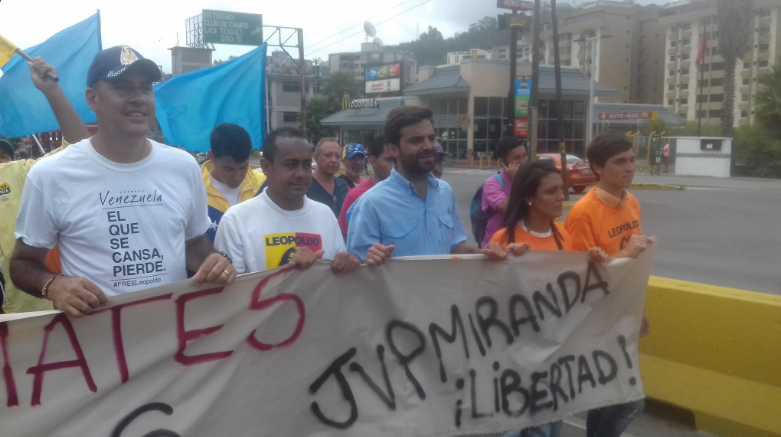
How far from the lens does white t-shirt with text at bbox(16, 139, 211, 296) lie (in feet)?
7.99

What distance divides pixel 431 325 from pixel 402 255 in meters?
0.45

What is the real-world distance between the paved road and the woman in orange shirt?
19.7 ft

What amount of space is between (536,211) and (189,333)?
1891mm

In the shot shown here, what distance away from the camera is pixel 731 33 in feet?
111

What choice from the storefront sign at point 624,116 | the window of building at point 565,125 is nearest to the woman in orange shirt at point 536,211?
the window of building at point 565,125

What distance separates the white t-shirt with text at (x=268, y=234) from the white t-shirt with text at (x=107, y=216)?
44 centimetres

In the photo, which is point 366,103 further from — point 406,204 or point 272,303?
point 272,303

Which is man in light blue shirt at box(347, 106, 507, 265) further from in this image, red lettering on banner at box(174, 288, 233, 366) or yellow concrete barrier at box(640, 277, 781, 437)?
yellow concrete barrier at box(640, 277, 781, 437)

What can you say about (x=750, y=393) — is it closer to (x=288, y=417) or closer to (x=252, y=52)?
(x=288, y=417)

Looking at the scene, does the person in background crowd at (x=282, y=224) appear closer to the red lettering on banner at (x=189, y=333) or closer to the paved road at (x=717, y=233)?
the red lettering on banner at (x=189, y=333)

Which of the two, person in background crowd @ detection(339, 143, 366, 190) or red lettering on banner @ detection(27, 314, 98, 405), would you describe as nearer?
red lettering on banner @ detection(27, 314, 98, 405)

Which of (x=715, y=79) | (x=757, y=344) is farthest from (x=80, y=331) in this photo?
(x=715, y=79)

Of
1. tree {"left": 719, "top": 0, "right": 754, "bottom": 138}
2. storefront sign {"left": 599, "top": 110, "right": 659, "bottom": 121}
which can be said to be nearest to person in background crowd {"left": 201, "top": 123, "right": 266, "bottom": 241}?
tree {"left": 719, "top": 0, "right": 754, "bottom": 138}

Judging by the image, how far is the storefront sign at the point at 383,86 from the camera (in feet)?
186
